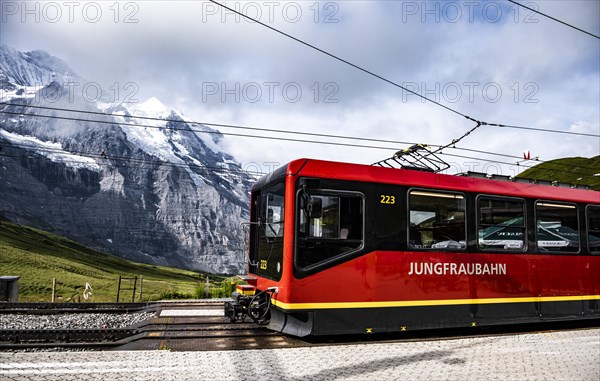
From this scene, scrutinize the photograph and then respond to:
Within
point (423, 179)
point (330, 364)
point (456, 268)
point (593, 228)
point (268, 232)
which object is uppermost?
point (423, 179)

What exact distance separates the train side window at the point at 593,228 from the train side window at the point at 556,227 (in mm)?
434

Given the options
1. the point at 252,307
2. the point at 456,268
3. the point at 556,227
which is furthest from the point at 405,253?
the point at 556,227

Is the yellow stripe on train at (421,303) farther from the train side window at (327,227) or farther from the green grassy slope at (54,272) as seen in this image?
the green grassy slope at (54,272)

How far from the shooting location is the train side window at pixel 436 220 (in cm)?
938

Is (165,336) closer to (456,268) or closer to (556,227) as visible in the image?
(456,268)

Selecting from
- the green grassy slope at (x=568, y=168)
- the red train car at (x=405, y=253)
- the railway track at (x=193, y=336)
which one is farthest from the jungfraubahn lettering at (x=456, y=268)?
the green grassy slope at (x=568, y=168)

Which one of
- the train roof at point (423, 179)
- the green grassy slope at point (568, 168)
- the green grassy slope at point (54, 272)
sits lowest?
the green grassy slope at point (54, 272)

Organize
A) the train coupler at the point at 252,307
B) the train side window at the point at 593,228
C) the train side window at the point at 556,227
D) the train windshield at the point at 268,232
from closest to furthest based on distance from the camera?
the train windshield at the point at 268,232 < the train coupler at the point at 252,307 < the train side window at the point at 556,227 < the train side window at the point at 593,228

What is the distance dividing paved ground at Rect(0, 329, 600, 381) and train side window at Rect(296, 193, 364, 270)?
5.37 feet

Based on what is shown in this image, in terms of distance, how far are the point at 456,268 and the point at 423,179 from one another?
1960 mm

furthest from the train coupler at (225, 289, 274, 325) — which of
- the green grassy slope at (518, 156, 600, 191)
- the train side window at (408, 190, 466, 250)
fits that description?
the green grassy slope at (518, 156, 600, 191)

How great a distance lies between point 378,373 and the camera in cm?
655

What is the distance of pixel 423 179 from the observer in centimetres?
958

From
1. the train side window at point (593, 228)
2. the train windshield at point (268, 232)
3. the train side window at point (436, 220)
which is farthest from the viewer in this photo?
the train side window at point (593, 228)
